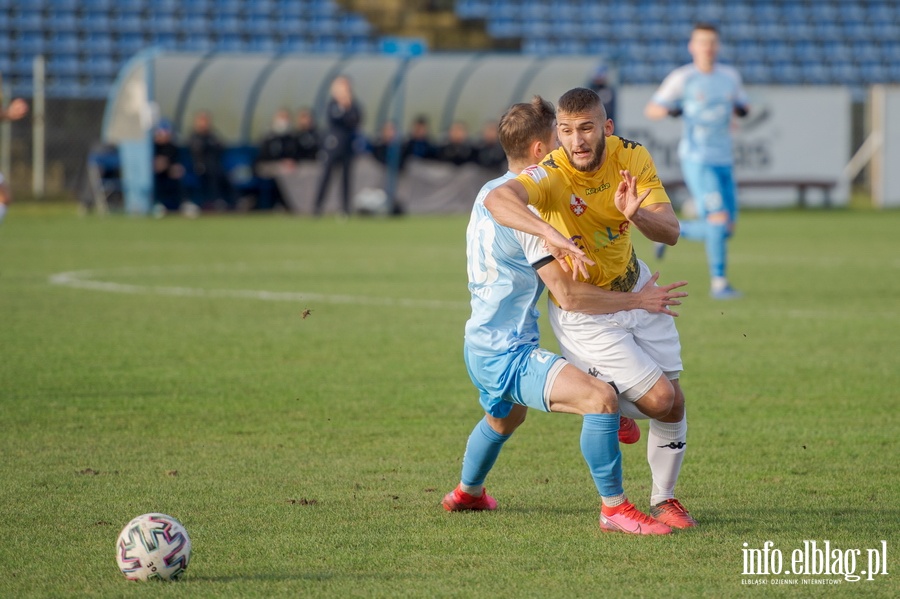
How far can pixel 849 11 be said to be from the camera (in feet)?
116

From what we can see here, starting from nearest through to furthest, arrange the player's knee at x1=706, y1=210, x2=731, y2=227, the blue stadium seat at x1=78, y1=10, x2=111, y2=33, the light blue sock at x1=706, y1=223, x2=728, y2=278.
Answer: the light blue sock at x1=706, y1=223, x2=728, y2=278 → the player's knee at x1=706, y1=210, x2=731, y2=227 → the blue stadium seat at x1=78, y1=10, x2=111, y2=33

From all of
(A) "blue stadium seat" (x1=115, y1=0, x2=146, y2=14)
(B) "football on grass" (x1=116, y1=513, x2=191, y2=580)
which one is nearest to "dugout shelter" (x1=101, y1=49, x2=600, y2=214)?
(A) "blue stadium seat" (x1=115, y1=0, x2=146, y2=14)

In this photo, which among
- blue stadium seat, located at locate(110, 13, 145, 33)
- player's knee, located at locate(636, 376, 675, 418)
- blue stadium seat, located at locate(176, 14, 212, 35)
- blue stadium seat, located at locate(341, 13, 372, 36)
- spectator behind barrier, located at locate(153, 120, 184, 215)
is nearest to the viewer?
player's knee, located at locate(636, 376, 675, 418)

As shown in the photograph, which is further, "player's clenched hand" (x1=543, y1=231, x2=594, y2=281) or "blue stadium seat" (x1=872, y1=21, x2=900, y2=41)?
"blue stadium seat" (x1=872, y1=21, x2=900, y2=41)

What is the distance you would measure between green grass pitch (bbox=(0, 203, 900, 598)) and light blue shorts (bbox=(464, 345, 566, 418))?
453mm

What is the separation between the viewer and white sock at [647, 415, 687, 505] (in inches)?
183

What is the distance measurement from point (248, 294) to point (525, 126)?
734 cm

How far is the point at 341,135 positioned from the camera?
74.1 feet

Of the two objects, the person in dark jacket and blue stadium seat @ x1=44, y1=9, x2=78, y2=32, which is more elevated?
blue stadium seat @ x1=44, y1=9, x2=78, y2=32

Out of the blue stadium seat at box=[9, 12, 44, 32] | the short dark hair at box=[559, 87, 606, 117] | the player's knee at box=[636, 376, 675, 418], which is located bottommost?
the player's knee at box=[636, 376, 675, 418]

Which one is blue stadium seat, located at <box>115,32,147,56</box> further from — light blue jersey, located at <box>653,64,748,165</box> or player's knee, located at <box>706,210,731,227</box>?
player's knee, located at <box>706,210,731,227</box>

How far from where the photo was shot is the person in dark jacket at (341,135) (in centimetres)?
2227

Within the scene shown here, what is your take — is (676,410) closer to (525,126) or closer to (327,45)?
(525,126)

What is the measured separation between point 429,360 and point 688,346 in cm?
181
